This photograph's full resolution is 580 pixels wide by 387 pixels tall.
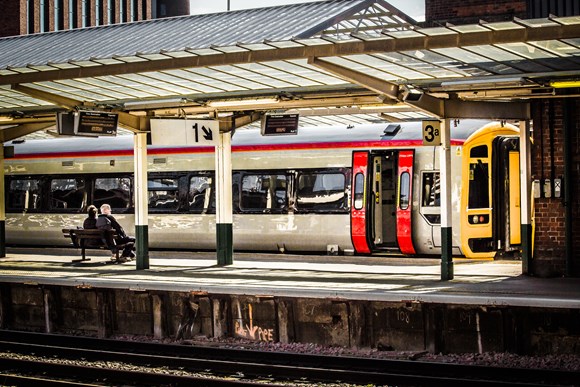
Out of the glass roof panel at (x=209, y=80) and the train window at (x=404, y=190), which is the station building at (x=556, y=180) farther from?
the train window at (x=404, y=190)

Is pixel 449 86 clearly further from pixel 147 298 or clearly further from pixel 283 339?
pixel 147 298

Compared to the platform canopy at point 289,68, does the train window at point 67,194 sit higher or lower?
lower

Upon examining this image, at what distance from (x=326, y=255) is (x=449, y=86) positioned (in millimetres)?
6945

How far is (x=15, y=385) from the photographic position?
12359 mm

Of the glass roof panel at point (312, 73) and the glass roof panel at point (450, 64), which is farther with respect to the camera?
the glass roof panel at point (312, 73)

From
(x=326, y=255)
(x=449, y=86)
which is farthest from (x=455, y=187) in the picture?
(x=449, y=86)

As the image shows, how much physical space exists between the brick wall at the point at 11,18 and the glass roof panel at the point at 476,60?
29.2 meters

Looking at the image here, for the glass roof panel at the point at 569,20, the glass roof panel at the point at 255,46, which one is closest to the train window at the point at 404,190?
the glass roof panel at the point at 255,46

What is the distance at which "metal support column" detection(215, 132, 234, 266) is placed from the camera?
19.2m

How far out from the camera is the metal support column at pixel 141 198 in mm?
19031

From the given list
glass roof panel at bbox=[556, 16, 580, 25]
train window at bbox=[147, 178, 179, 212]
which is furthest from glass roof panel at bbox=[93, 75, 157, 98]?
glass roof panel at bbox=[556, 16, 580, 25]

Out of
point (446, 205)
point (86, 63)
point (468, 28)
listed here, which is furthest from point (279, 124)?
point (468, 28)

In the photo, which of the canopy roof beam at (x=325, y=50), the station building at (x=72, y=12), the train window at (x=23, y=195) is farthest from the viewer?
the station building at (x=72, y=12)

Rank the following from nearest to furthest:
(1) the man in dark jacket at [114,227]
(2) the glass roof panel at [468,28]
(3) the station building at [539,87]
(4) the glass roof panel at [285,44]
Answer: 1. (2) the glass roof panel at [468,28]
2. (3) the station building at [539,87]
3. (4) the glass roof panel at [285,44]
4. (1) the man in dark jacket at [114,227]
